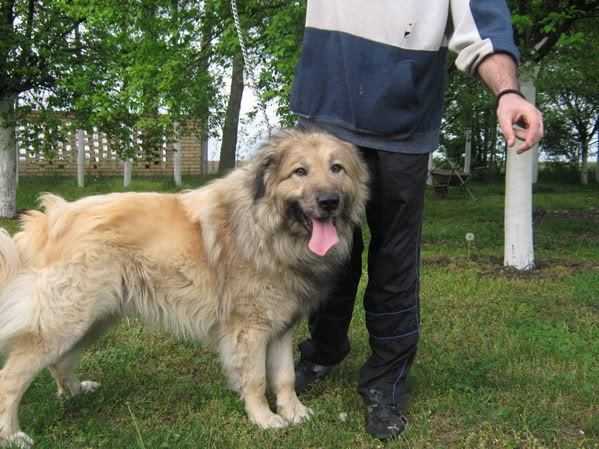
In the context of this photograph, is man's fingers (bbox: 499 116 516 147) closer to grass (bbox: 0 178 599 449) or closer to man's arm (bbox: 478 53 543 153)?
man's arm (bbox: 478 53 543 153)

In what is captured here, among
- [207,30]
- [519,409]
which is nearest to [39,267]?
[519,409]

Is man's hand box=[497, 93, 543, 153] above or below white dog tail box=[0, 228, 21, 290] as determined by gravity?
above

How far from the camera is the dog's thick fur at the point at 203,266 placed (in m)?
3.05

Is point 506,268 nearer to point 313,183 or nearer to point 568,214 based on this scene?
point 313,183

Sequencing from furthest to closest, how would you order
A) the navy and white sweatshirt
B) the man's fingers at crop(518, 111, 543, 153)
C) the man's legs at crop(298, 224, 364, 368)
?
the man's legs at crop(298, 224, 364, 368)
the navy and white sweatshirt
the man's fingers at crop(518, 111, 543, 153)

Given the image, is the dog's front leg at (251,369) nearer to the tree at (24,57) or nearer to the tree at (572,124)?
the tree at (24,57)

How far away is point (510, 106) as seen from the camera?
237 centimetres

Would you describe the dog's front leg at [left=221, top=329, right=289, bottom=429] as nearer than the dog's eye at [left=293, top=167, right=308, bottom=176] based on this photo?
No

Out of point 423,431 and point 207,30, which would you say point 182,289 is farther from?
point 207,30

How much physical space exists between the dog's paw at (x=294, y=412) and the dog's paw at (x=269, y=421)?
1.7 inches

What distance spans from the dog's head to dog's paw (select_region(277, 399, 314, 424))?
0.92 metres

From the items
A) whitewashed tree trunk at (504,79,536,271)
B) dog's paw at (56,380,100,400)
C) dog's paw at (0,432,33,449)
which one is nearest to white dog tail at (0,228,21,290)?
dog's paw at (0,432,33,449)

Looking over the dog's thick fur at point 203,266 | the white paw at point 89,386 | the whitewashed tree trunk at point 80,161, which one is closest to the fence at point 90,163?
the whitewashed tree trunk at point 80,161

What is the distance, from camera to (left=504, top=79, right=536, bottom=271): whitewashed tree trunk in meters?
6.92
